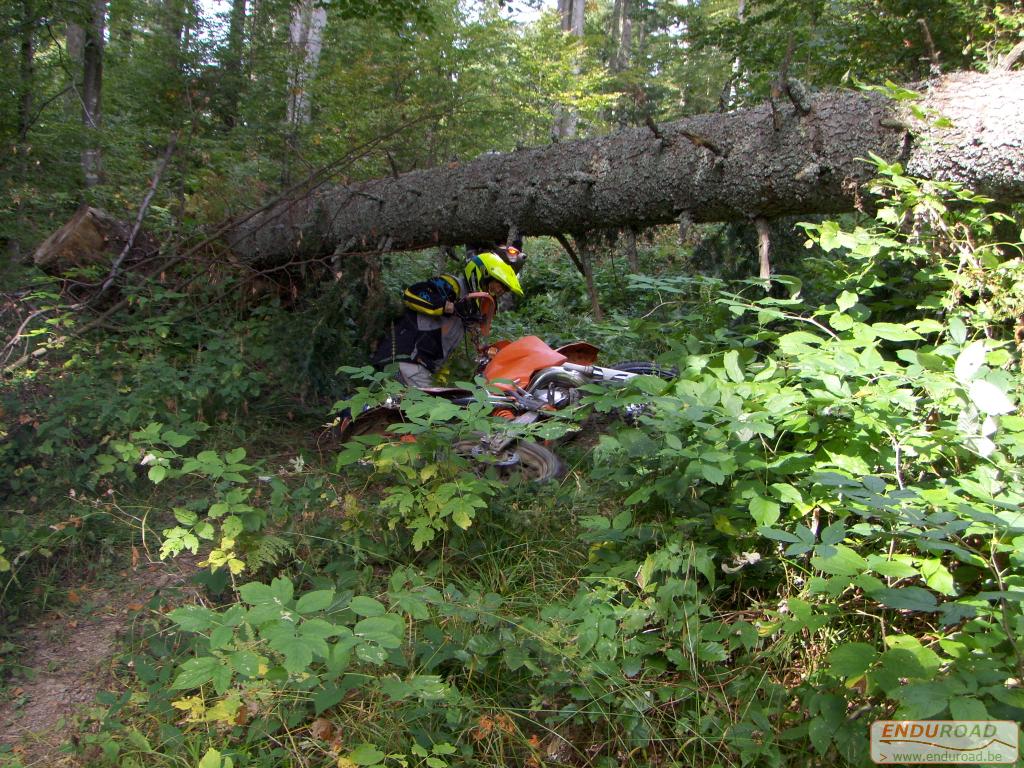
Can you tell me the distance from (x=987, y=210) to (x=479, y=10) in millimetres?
12515

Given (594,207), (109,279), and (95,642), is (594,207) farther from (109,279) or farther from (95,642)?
(109,279)

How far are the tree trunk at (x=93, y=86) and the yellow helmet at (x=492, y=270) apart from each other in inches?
207

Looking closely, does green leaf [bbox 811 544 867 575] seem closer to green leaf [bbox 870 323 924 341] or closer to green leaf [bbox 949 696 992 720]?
green leaf [bbox 949 696 992 720]

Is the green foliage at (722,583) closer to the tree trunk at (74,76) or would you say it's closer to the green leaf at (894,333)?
the green leaf at (894,333)

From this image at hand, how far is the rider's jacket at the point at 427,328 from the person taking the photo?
5.62m

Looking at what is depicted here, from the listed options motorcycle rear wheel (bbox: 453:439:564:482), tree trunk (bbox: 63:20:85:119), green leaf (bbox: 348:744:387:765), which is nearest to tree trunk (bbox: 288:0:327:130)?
tree trunk (bbox: 63:20:85:119)

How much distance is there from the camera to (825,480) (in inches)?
91.4

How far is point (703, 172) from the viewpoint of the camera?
4.16 metres

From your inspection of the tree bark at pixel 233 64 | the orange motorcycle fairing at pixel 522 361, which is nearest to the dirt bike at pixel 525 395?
the orange motorcycle fairing at pixel 522 361

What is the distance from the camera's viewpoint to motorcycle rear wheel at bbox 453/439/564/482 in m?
4.46

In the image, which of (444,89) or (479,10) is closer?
(444,89)

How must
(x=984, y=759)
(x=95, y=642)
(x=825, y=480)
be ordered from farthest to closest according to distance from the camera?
(x=95, y=642) → (x=825, y=480) → (x=984, y=759)

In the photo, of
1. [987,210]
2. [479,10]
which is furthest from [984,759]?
[479,10]

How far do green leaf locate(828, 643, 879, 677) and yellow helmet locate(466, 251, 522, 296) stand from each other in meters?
3.65
